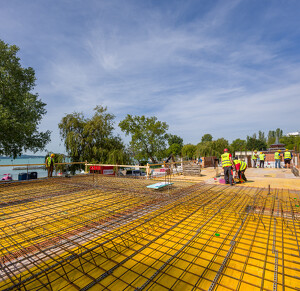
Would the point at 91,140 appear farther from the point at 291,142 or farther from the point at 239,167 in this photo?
the point at 291,142

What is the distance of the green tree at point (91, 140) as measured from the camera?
17938mm

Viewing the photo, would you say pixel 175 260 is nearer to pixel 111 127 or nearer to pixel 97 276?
pixel 97 276

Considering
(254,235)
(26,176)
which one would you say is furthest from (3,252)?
(26,176)

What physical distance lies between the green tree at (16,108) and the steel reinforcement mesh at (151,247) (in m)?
7.93

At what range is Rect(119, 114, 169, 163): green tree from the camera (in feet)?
110

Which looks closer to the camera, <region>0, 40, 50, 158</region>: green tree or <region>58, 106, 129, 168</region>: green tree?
<region>0, 40, 50, 158</region>: green tree

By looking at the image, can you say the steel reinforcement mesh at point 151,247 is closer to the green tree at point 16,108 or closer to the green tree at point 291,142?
the green tree at point 16,108

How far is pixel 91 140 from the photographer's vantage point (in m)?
18.5

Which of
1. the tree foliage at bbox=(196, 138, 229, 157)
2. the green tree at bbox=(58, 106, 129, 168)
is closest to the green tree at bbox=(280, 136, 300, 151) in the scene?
the tree foliage at bbox=(196, 138, 229, 157)

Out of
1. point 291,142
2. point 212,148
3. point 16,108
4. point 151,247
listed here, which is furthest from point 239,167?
point 291,142

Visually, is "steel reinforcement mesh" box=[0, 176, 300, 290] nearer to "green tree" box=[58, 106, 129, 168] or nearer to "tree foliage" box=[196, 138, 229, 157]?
"green tree" box=[58, 106, 129, 168]

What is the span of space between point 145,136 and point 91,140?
16.1 metres

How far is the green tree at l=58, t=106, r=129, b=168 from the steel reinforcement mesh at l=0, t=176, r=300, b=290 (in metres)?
13.1

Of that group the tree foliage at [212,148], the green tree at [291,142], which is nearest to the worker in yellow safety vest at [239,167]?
the tree foliage at [212,148]
